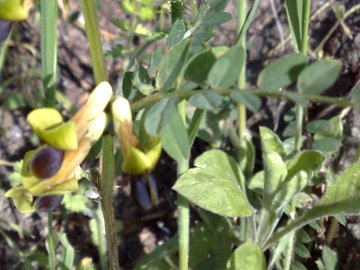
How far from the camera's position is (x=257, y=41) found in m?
2.76

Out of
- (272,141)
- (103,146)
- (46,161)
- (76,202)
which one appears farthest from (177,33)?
(76,202)

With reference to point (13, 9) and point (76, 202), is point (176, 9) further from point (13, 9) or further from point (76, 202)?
point (76, 202)

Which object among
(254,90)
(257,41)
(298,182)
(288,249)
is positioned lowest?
(288,249)

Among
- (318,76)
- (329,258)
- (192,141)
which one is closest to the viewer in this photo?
(318,76)

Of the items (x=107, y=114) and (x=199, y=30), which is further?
(x=199, y=30)

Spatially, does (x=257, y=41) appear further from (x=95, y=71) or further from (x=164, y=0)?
(x=95, y=71)

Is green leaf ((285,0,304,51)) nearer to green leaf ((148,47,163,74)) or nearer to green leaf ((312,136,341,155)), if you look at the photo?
green leaf ((312,136,341,155))

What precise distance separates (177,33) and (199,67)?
0.24 metres

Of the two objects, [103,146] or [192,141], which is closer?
[103,146]

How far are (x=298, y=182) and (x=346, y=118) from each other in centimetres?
59

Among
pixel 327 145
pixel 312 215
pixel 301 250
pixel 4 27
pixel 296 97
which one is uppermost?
pixel 4 27

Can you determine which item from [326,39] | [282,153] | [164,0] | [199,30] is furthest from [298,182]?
[326,39]

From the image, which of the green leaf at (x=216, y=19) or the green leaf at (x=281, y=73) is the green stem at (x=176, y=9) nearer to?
the green leaf at (x=216, y=19)

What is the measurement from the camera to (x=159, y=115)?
1098 millimetres
